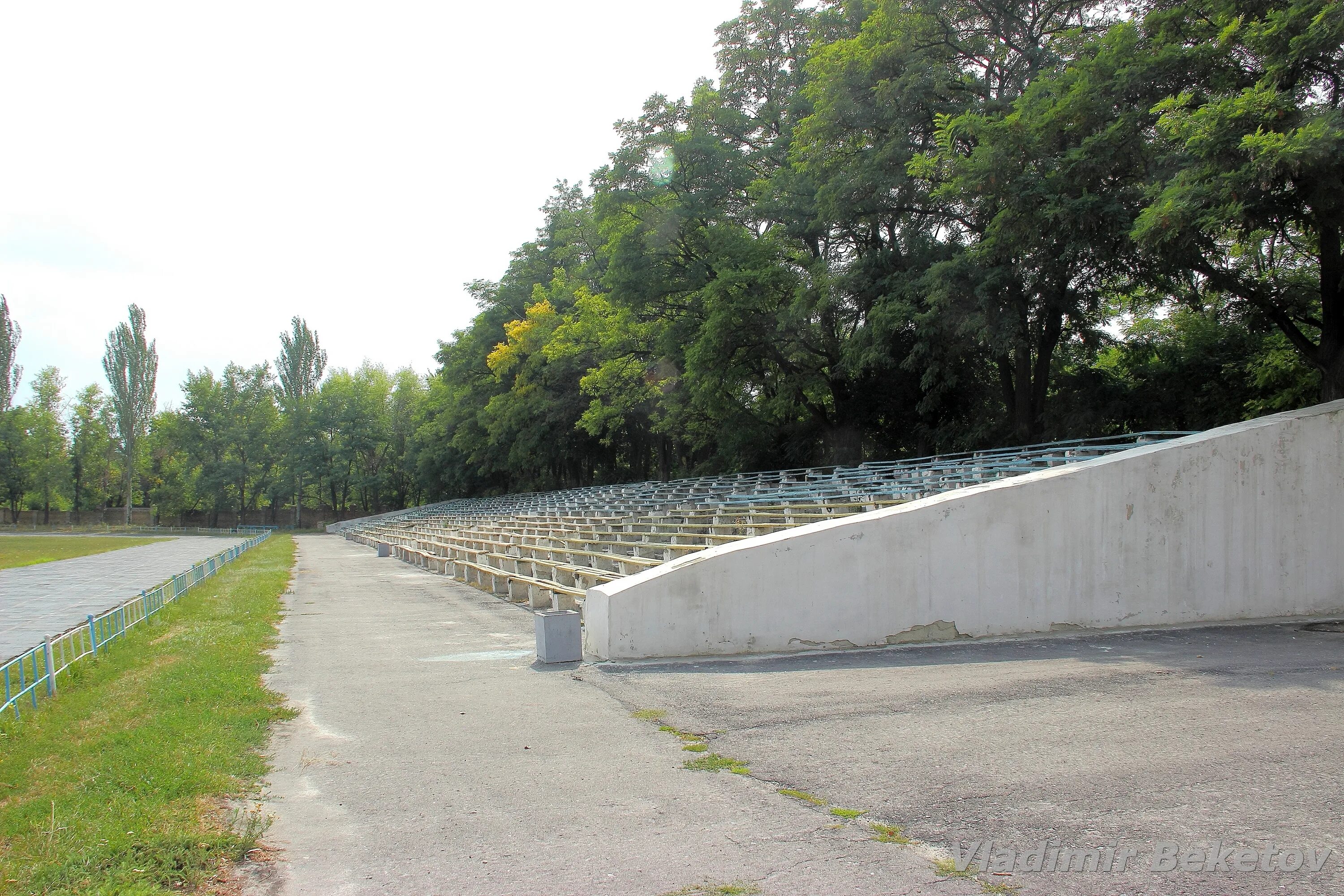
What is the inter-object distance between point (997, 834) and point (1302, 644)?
750 cm

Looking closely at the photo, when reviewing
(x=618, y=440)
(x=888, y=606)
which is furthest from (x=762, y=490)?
(x=618, y=440)

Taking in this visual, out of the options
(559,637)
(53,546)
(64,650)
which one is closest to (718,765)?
(559,637)

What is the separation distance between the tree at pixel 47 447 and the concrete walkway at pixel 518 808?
319ft

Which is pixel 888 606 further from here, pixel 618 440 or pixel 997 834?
pixel 618 440

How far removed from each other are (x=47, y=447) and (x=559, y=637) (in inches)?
4031

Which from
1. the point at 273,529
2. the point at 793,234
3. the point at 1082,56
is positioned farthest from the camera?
the point at 273,529

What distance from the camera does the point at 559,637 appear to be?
9.20 metres

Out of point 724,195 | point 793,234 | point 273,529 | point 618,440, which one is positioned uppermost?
point 724,195

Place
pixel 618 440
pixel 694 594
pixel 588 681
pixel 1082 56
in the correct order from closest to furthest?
pixel 588 681 < pixel 694 594 < pixel 1082 56 < pixel 618 440

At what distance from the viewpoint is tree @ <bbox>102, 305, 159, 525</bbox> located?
278 ft

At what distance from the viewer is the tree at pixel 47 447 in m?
86.8

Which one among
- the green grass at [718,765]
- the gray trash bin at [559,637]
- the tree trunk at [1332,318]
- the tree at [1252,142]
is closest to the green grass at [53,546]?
the gray trash bin at [559,637]

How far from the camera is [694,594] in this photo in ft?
30.9

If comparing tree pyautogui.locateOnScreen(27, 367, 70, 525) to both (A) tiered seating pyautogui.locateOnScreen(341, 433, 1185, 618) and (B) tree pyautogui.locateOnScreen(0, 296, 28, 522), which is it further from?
(A) tiered seating pyautogui.locateOnScreen(341, 433, 1185, 618)
